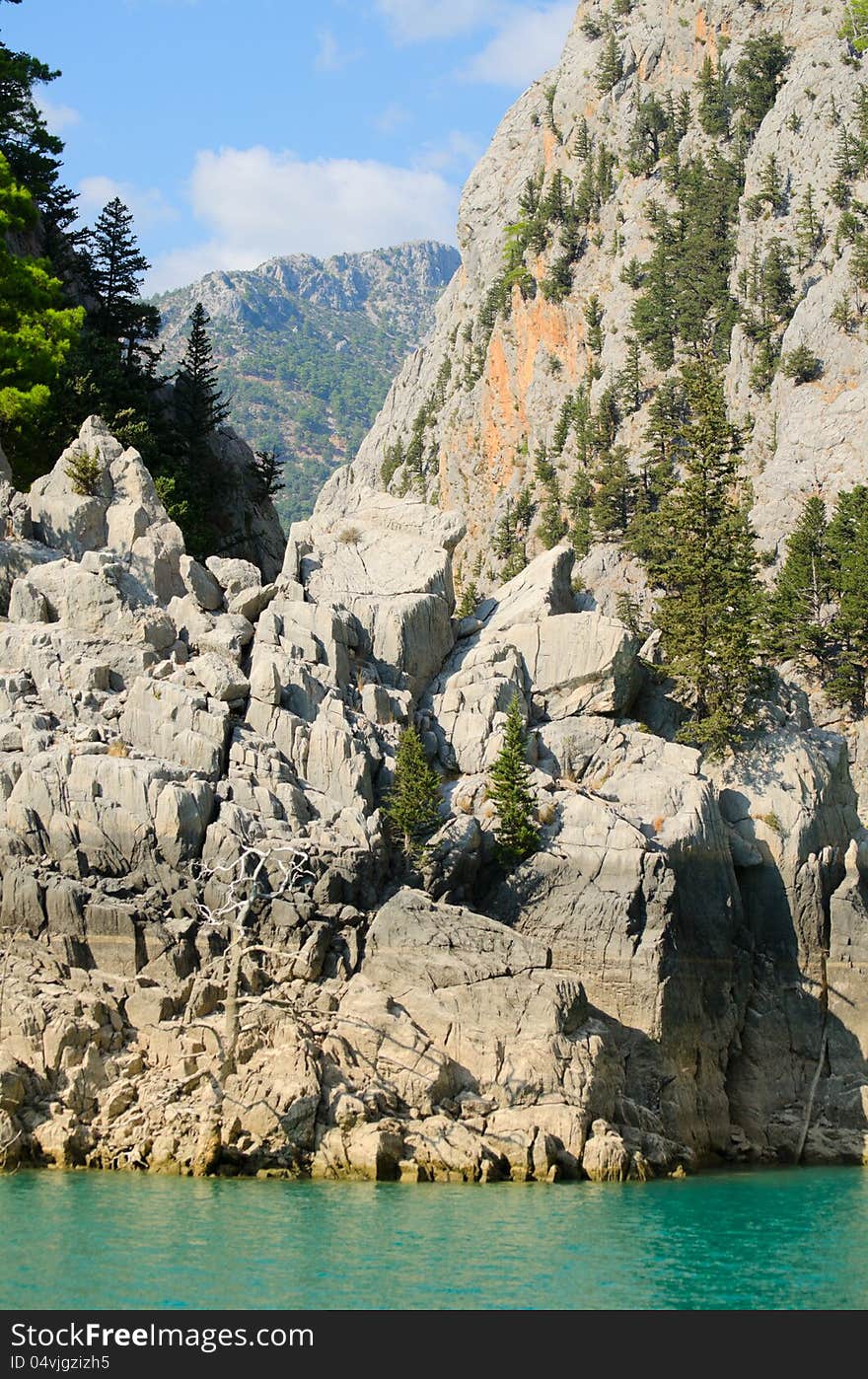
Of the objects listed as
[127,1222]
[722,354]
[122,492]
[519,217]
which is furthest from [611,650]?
[519,217]

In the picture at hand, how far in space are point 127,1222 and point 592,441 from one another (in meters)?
77.5

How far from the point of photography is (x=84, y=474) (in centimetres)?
5072

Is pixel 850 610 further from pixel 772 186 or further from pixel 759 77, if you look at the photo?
pixel 759 77

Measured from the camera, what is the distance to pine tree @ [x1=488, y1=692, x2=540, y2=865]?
146 ft

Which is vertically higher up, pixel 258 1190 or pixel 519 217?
pixel 519 217

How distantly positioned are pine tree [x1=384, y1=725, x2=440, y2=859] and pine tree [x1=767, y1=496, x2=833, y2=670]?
31617 mm

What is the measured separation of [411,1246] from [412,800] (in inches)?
640

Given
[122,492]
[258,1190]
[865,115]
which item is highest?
[865,115]

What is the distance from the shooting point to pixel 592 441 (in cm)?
10106

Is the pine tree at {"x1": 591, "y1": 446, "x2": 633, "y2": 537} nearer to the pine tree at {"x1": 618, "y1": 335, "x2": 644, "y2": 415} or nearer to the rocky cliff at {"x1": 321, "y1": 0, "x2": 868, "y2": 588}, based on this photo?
the rocky cliff at {"x1": 321, "y1": 0, "x2": 868, "y2": 588}

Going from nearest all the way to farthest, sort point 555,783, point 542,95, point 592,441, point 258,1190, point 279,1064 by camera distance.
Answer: point 258,1190 < point 279,1064 < point 555,783 < point 592,441 < point 542,95

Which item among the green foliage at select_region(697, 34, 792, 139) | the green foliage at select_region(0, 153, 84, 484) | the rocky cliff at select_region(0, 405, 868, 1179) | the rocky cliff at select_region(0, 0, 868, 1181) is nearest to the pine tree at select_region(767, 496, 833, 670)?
the rocky cliff at select_region(0, 0, 868, 1181)

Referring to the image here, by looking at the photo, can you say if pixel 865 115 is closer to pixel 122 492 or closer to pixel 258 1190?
pixel 122 492

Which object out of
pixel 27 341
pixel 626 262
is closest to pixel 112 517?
pixel 27 341
